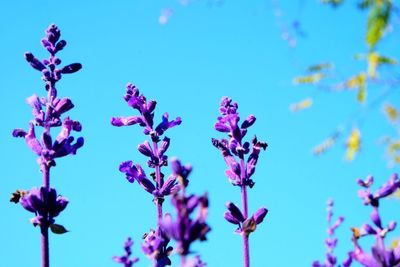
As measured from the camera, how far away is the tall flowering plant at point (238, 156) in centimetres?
407

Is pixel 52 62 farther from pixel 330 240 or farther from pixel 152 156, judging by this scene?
pixel 330 240

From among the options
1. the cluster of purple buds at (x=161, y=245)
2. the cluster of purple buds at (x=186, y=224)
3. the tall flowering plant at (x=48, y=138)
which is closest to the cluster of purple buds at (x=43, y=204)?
the tall flowering plant at (x=48, y=138)

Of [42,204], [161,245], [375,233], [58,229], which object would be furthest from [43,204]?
[375,233]

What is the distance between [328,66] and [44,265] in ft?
11.7

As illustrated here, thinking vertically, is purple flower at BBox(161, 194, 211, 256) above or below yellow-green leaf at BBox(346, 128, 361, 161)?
below

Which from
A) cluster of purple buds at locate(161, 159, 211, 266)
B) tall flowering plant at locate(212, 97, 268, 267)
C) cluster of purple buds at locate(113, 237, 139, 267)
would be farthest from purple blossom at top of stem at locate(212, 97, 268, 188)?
cluster of purple buds at locate(161, 159, 211, 266)

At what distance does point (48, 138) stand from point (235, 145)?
1511 millimetres

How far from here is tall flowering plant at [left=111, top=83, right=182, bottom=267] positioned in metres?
4.13

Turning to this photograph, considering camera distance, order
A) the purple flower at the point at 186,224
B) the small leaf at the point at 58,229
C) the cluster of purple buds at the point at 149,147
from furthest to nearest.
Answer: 1. the cluster of purple buds at the point at 149,147
2. the small leaf at the point at 58,229
3. the purple flower at the point at 186,224

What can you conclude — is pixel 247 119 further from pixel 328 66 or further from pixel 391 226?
pixel 391 226

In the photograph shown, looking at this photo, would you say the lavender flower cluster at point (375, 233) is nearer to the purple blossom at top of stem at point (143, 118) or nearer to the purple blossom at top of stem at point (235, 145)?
the purple blossom at top of stem at point (235, 145)

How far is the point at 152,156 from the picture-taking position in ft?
15.5

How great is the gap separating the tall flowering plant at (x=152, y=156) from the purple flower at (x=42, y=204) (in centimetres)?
65

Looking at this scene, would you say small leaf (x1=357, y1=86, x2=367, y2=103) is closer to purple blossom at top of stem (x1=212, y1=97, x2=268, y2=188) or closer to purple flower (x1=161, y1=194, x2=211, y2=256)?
purple blossom at top of stem (x1=212, y1=97, x2=268, y2=188)
